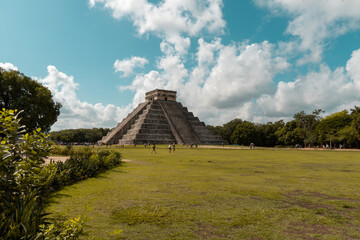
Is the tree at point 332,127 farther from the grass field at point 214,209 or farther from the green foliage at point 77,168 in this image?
the green foliage at point 77,168

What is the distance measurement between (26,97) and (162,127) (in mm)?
36790

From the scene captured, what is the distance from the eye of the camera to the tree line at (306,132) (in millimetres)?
67750

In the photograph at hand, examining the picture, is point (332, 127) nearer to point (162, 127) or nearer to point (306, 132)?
point (306, 132)

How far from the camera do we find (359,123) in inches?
2327

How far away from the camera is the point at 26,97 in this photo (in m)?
37.8

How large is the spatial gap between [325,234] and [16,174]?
5.71 m

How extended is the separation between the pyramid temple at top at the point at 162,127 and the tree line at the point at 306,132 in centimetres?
2163

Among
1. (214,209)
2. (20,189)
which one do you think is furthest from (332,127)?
(20,189)

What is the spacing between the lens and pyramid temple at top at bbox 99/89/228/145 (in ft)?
205

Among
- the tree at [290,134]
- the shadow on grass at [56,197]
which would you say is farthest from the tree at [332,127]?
the shadow on grass at [56,197]

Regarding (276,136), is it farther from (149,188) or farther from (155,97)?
(149,188)

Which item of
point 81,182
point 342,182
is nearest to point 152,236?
point 81,182

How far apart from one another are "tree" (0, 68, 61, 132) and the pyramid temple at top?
2240 cm

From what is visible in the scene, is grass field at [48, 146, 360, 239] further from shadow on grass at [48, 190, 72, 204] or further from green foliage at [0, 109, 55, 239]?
green foliage at [0, 109, 55, 239]
